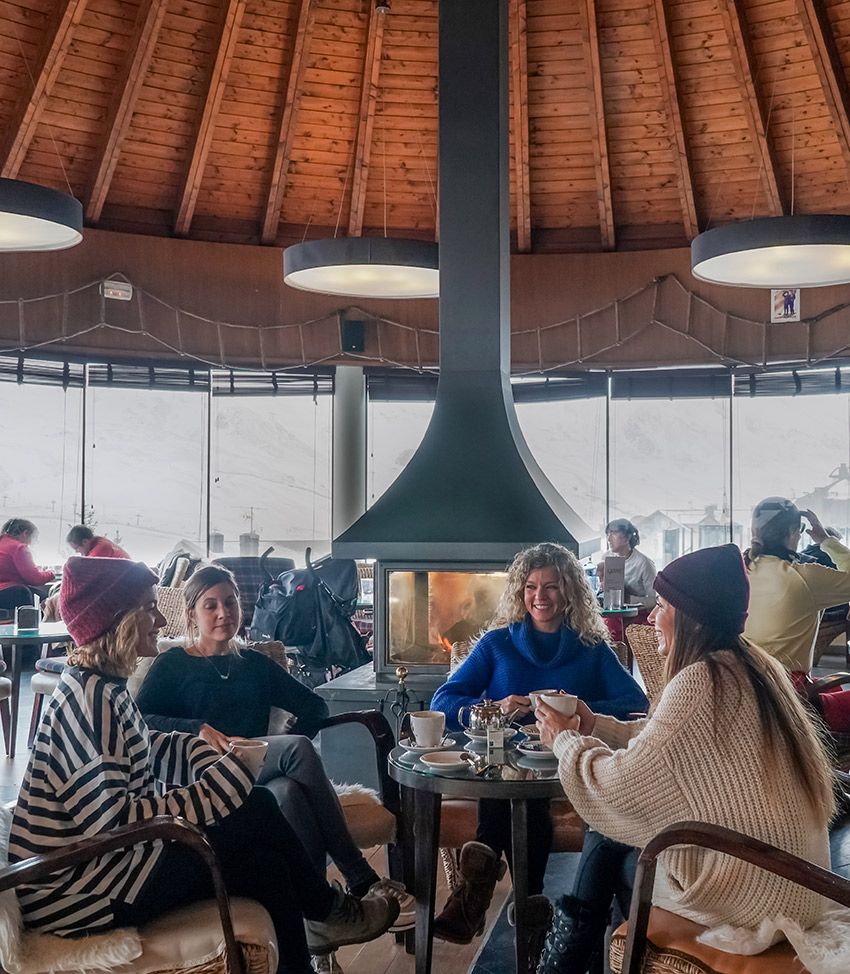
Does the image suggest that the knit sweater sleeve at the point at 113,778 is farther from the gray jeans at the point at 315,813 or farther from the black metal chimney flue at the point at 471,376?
the black metal chimney flue at the point at 471,376

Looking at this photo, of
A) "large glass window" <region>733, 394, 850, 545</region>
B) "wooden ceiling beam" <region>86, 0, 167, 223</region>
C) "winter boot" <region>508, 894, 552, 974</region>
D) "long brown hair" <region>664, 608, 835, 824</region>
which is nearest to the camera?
"long brown hair" <region>664, 608, 835, 824</region>

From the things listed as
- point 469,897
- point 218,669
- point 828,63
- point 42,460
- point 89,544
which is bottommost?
point 469,897

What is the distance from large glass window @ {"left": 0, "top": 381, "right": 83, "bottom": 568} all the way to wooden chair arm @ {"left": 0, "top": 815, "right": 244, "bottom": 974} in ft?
24.5

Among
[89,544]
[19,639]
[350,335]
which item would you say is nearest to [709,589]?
[19,639]

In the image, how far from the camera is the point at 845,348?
914cm

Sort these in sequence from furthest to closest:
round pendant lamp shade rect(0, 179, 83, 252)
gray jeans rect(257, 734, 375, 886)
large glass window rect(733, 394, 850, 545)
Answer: large glass window rect(733, 394, 850, 545) < round pendant lamp shade rect(0, 179, 83, 252) < gray jeans rect(257, 734, 375, 886)

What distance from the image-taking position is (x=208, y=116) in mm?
8633

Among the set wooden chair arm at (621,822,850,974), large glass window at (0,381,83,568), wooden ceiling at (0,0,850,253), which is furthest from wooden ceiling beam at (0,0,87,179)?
wooden chair arm at (621,822,850,974)

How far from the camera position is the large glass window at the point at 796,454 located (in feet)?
31.4

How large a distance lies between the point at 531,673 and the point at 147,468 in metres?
6.79

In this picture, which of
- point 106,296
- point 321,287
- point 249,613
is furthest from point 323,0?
point 249,613

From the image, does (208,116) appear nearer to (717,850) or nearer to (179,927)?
(179,927)

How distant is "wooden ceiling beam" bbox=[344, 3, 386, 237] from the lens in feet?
26.8

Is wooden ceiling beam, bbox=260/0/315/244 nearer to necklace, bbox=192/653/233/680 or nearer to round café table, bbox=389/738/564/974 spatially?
necklace, bbox=192/653/233/680
